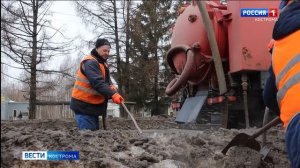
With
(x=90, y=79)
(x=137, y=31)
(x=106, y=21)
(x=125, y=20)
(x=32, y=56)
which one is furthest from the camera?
(x=137, y=31)

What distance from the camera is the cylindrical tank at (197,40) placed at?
6.98 meters

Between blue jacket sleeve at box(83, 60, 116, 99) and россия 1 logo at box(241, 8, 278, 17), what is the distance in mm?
2680

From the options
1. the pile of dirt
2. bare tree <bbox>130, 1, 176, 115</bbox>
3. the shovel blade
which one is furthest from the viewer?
bare tree <bbox>130, 1, 176, 115</bbox>

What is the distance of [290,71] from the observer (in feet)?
6.11

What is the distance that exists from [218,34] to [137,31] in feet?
44.9

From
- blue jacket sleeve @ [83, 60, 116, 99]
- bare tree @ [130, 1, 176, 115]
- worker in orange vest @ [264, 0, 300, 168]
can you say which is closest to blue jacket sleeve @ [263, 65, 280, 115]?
worker in orange vest @ [264, 0, 300, 168]

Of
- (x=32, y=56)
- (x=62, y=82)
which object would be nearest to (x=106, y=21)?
(x=62, y=82)

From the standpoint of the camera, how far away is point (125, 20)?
16.8 metres

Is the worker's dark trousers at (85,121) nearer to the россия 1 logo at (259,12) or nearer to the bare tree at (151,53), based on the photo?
the россия 1 logo at (259,12)

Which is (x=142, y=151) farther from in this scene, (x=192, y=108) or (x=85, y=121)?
(x=192, y=108)

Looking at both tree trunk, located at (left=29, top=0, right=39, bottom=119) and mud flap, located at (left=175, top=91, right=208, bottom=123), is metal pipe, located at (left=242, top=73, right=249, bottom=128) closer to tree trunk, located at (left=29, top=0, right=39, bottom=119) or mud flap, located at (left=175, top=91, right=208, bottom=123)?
mud flap, located at (left=175, top=91, right=208, bottom=123)

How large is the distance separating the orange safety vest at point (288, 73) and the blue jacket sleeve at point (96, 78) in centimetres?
310

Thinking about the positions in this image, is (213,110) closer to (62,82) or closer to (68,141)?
(68,141)

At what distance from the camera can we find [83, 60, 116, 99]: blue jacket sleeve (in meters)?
4.92
